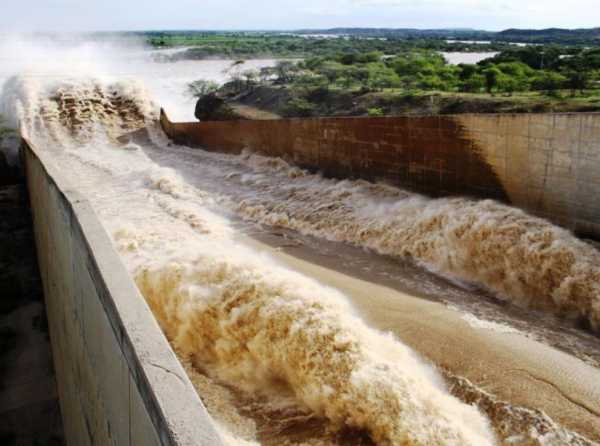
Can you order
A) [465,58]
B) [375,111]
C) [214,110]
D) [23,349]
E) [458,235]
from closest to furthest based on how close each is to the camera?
[458,235] < [23,349] < [375,111] < [214,110] < [465,58]

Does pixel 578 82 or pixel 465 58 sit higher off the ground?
pixel 465 58

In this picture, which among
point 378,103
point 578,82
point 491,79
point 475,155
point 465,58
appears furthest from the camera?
point 465,58

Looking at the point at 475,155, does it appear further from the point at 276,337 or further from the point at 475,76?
the point at 475,76


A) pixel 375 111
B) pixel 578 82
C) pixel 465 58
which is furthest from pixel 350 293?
pixel 465 58

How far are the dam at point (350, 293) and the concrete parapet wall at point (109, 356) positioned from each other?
2cm

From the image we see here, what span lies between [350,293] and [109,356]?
3465 millimetres

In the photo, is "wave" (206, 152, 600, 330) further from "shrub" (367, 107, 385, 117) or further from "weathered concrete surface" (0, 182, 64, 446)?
"shrub" (367, 107, 385, 117)

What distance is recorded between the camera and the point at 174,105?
93.2 ft

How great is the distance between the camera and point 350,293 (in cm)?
675

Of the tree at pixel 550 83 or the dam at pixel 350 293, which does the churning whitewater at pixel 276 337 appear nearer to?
the dam at pixel 350 293

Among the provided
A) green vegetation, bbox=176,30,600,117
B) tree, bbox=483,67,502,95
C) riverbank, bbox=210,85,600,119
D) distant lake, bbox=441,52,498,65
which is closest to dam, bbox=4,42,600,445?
riverbank, bbox=210,85,600,119

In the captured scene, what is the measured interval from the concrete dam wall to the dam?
0.09 ft

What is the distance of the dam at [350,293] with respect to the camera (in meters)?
4.34

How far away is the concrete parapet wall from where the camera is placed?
2699 mm
